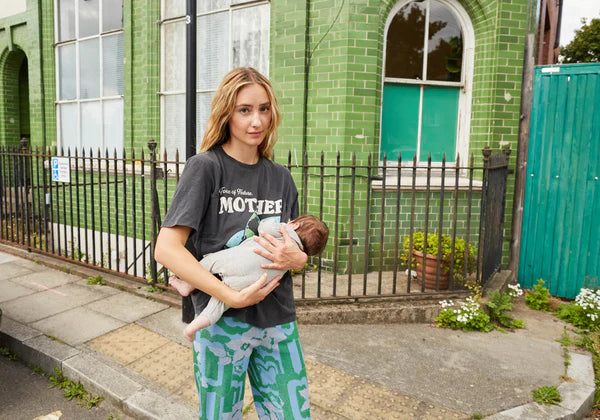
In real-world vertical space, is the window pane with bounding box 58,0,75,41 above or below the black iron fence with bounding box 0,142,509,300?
above

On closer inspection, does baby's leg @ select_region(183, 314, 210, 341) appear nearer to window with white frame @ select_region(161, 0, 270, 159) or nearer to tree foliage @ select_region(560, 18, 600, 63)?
window with white frame @ select_region(161, 0, 270, 159)

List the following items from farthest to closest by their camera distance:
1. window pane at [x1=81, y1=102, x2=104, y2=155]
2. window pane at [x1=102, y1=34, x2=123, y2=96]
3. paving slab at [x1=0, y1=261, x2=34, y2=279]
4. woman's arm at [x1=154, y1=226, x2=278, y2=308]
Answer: window pane at [x1=81, y1=102, x2=104, y2=155]
window pane at [x1=102, y1=34, x2=123, y2=96]
paving slab at [x1=0, y1=261, x2=34, y2=279]
woman's arm at [x1=154, y1=226, x2=278, y2=308]

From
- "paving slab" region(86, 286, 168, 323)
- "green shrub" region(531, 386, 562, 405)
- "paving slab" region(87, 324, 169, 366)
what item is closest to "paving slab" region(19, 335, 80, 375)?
"paving slab" region(87, 324, 169, 366)

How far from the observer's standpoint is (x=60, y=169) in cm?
648

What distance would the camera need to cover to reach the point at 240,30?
7180mm

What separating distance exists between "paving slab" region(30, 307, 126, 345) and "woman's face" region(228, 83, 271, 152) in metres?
3.19

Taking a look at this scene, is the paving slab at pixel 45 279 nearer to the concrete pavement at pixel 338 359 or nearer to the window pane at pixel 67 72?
the concrete pavement at pixel 338 359

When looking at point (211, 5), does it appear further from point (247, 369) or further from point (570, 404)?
point (570, 404)

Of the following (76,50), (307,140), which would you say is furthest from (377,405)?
(76,50)

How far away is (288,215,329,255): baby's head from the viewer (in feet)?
6.40

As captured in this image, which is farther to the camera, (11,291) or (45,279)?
(45,279)

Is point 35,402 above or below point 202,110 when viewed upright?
below

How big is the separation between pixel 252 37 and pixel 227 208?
5.83 meters

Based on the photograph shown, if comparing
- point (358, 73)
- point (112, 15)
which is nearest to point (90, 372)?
point (358, 73)
